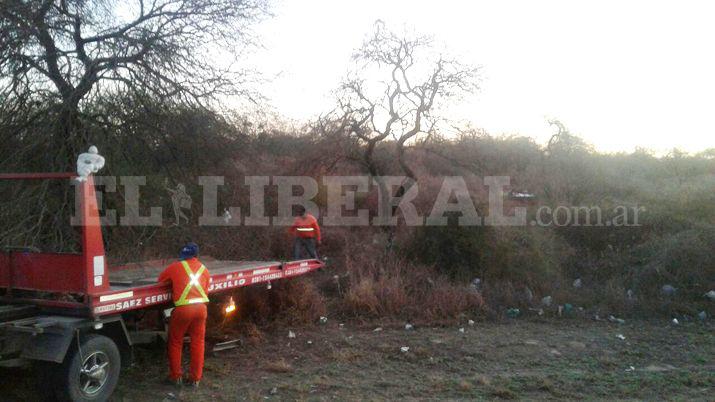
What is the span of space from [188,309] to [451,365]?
10.3ft

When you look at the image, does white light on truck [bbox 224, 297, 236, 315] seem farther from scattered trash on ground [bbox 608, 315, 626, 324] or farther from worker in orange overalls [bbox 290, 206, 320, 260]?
scattered trash on ground [bbox 608, 315, 626, 324]

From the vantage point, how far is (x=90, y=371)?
5559mm

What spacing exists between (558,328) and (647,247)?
4243mm

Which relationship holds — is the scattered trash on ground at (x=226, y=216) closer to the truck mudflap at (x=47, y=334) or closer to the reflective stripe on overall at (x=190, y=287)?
the reflective stripe on overall at (x=190, y=287)

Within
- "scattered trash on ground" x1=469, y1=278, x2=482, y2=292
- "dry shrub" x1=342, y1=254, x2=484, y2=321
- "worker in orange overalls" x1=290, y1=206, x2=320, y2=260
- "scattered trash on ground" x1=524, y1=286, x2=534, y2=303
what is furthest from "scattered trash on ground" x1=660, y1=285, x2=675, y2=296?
"worker in orange overalls" x1=290, y1=206, x2=320, y2=260

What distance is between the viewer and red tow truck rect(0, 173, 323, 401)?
5.28m

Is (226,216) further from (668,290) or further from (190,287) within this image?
(668,290)

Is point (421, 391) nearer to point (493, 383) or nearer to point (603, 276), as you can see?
point (493, 383)

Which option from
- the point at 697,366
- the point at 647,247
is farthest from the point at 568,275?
the point at 697,366

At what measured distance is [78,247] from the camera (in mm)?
8891

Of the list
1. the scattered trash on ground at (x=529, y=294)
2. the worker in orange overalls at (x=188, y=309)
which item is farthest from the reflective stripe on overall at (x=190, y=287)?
the scattered trash on ground at (x=529, y=294)

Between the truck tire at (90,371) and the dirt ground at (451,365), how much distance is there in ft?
1.29

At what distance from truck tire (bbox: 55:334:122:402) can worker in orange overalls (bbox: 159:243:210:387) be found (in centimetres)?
60

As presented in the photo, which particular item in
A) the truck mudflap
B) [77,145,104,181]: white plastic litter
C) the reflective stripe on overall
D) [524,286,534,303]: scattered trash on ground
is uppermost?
[77,145,104,181]: white plastic litter
